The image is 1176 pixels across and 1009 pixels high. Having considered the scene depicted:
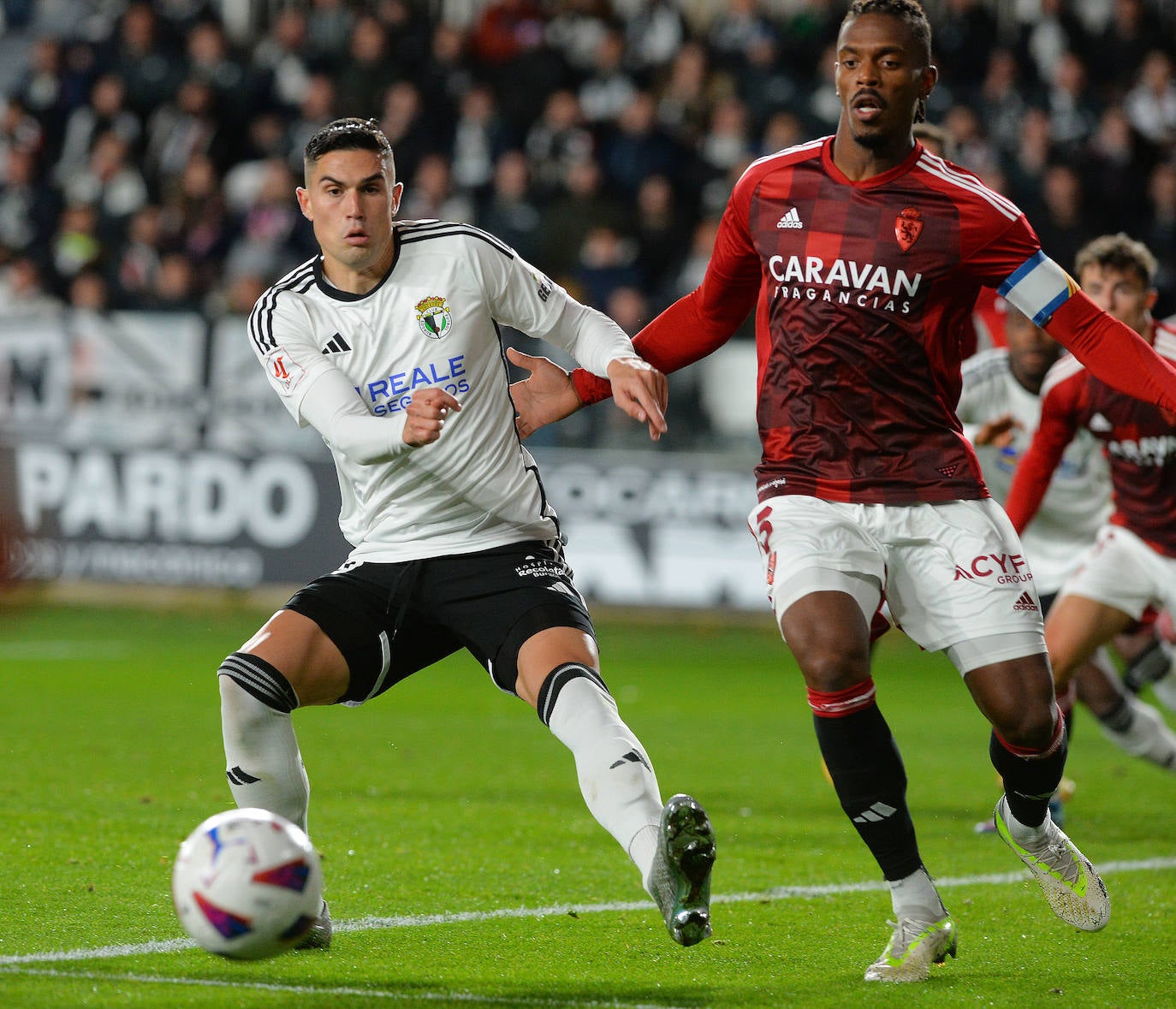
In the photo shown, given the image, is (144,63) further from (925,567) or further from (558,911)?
(925,567)

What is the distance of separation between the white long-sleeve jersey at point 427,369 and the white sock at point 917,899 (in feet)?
4.60

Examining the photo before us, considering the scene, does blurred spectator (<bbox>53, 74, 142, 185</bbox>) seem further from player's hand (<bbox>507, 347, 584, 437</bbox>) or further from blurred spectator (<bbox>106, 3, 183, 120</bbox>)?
player's hand (<bbox>507, 347, 584, 437</bbox>)

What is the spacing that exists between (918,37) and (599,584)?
9355 millimetres

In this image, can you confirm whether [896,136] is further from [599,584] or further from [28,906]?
[599,584]

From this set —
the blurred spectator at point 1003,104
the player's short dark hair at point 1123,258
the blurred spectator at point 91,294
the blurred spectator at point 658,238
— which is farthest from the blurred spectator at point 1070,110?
the player's short dark hair at point 1123,258

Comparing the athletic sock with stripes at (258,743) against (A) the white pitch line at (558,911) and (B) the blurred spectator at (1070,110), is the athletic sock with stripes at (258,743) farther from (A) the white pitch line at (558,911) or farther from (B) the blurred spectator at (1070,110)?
(B) the blurred spectator at (1070,110)

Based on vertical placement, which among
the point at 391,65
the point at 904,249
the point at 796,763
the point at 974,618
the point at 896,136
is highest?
the point at 391,65

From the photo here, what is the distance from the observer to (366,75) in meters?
17.3

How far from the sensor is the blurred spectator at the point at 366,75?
677 inches

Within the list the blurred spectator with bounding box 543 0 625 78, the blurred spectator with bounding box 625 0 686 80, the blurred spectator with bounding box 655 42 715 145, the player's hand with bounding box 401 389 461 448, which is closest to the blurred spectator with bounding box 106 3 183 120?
the blurred spectator with bounding box 543 0 625 78

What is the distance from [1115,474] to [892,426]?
10.9 ft

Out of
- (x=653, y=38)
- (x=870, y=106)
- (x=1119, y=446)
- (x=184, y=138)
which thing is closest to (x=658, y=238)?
(x=653, y=38)

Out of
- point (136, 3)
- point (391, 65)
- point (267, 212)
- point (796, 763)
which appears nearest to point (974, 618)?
point (796, 763)

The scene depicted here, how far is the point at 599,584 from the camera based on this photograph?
45.9 feet
